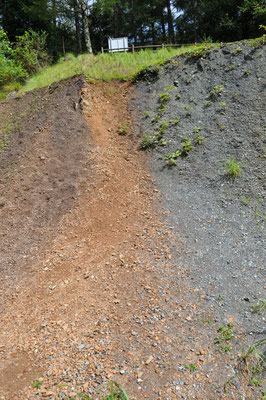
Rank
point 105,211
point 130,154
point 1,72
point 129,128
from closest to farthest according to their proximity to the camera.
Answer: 1. point 105,211
2. point 130,154
3. point 129,128
4. point 1,72

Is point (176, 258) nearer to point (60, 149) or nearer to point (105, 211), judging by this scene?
point (105, 211)

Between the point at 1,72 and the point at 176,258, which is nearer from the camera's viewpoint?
the point at 176,258

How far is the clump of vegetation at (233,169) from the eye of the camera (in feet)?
19.2

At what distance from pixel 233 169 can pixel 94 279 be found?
3864 millimetres

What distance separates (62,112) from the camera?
8.02 metres

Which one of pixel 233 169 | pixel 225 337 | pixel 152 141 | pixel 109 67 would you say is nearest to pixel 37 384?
pixel 225 337

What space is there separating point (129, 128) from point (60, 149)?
210 cm

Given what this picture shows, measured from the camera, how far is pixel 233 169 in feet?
19.2

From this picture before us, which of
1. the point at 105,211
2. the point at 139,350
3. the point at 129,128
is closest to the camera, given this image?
the point at 139,350

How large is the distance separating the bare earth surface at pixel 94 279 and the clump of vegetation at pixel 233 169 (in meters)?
1.79

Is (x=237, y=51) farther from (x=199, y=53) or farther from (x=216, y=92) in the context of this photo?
(x=216, y=92)

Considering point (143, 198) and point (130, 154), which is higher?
point (130, 154)

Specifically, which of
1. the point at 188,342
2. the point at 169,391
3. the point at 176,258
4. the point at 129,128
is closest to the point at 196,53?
the point at 129,128

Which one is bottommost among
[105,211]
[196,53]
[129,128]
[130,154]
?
[105,211]
